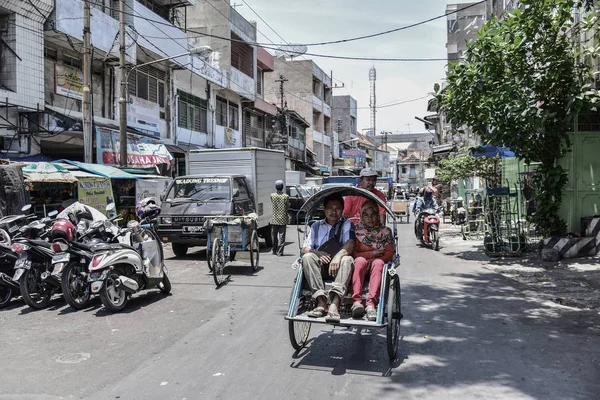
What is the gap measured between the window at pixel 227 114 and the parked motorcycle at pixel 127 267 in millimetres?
22652

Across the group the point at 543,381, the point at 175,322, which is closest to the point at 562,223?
the point at 543,381

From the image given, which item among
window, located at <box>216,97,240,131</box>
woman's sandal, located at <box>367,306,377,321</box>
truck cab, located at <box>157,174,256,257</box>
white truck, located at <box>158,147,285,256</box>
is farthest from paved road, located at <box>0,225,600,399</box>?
window, located at <box>216,97,240,131</box>

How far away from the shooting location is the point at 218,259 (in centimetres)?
981

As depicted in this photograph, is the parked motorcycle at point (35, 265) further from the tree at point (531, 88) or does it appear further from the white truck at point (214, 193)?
the tree at point (531, 88)

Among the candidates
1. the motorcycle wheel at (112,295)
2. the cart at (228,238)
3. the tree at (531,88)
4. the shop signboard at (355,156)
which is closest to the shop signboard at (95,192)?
the cart at (228,238)

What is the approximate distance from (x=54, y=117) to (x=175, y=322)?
11272 millimetres

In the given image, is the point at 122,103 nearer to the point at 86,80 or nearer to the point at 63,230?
the point at 86,80

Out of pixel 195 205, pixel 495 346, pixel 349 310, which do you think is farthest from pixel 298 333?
pixel 195 205

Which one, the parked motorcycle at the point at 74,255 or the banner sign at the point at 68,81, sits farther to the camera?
the banner sign at the point at 68,81

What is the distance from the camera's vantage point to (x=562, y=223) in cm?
1258

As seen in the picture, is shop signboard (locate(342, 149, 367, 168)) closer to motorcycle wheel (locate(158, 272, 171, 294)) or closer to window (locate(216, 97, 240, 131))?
window (locate(216, 97, 240, 131))

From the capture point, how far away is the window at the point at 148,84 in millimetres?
21547

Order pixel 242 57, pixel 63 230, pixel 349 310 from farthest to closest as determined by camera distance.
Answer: pixel 242 57 < pixel 63 230 < pixel 349 310

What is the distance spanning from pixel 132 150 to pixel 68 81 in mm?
3387
